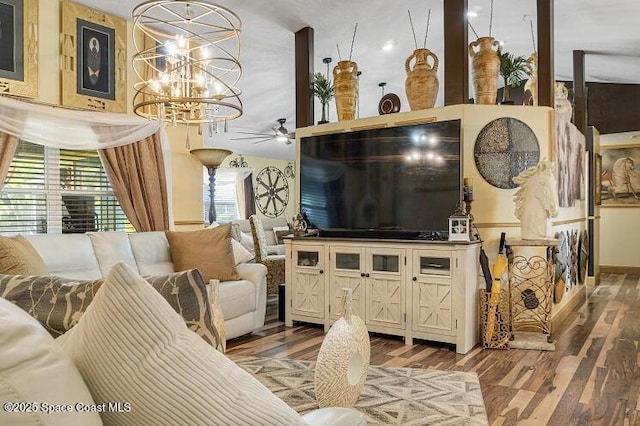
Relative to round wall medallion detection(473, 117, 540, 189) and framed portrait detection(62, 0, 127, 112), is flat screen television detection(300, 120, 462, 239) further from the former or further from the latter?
framed portrait detection(62, 0, 127, 112)

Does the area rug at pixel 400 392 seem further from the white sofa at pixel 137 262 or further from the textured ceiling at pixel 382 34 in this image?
the textured ceiling at pixel 382 34

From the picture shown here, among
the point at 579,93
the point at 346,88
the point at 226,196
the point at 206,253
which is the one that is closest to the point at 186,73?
the point at 206,253

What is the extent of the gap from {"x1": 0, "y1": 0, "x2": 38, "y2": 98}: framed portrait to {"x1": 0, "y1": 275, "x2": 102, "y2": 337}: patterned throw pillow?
3280 mm

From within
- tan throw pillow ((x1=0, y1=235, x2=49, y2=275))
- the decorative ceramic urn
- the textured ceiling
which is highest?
the textured ceiling

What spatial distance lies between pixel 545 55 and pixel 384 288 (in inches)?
107

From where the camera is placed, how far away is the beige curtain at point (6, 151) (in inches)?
139

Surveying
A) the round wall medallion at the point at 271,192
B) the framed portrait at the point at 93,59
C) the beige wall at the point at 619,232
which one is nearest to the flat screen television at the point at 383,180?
the framed portrait at the point at 93,59

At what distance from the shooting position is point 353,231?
454 cm

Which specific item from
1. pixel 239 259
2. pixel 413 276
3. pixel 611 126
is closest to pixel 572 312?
pixel 413 276

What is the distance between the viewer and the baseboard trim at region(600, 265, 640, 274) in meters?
8.15

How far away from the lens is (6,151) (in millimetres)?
3557

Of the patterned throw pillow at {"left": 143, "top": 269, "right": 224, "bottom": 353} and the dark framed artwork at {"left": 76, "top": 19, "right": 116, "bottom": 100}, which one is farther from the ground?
the dark framed artwork at {"left": 76, "top": 19, "right": 116, "bottom": 100}

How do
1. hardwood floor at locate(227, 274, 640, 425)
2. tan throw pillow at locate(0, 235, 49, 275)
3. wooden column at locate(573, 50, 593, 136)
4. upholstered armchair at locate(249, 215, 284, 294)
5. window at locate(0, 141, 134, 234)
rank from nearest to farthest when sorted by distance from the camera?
hardwood floor at locate(227, 274, 640, 425), tan throw pillow at locate(0, 235, 49, 275), window at locate(0, 141, 134, 234), upholstered armchair at locate(249, 215, 284, 294), wooden column at locate(573, 50, 593, 136)

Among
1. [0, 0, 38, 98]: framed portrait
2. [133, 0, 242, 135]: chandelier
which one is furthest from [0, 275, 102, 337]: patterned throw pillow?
[0, 0, 38, 98]: framed portrait
